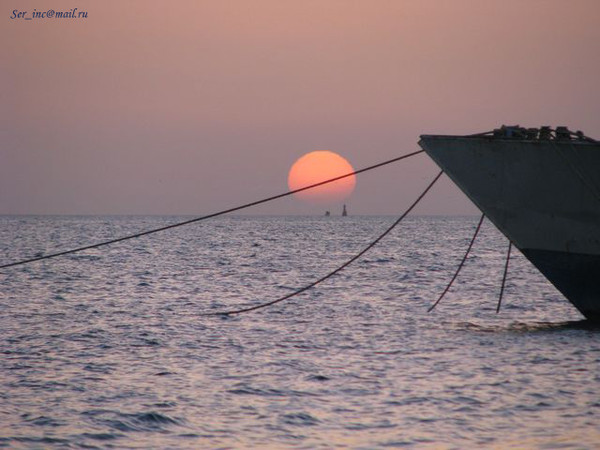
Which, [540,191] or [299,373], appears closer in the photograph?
[299,373]

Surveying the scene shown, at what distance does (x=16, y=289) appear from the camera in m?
33.8

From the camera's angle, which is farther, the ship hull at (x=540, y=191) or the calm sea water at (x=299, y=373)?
the ship hull at (x=540, y=191)

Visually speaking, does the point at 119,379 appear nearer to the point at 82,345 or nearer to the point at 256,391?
the point at 256,391

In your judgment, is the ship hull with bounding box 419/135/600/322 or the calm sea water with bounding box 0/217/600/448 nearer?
the calm sea water with bounding box 0/217/600/448

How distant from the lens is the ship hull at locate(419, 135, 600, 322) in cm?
1831

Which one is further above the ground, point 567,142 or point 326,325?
point 567,142

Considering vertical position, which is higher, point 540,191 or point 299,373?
point 540,191

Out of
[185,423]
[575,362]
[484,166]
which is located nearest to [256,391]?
[185,423]

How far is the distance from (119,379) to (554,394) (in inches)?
287

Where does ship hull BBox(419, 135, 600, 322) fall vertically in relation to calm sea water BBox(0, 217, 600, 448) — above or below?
above

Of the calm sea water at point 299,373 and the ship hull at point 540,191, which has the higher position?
the ship hull at point 540,191

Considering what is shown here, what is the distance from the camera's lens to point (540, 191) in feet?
61.1

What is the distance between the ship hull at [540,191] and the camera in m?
18.3

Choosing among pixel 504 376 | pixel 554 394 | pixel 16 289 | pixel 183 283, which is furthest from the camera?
pixel 183 283
